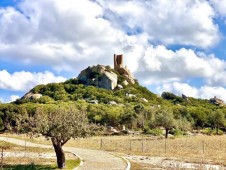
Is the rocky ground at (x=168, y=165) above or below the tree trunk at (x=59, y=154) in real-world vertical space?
below

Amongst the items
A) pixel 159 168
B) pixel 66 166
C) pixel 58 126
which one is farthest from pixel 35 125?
pixel 159 168

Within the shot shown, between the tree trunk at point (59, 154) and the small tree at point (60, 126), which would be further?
the tree trunk at point (59, 154)

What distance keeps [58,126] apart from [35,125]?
192 centimetres

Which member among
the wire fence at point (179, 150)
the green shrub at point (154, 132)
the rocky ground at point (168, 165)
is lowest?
the rocky ground at point (168, 165)

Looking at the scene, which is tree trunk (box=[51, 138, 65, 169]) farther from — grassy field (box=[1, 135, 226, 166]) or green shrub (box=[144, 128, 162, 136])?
green shrub (box=[144, 128, 162, 136])

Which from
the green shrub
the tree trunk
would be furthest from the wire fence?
the green shrub

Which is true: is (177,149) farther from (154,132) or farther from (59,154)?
(154,132)

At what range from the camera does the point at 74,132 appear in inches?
1147

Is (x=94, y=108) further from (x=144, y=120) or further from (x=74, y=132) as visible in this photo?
(x=74, y=132)

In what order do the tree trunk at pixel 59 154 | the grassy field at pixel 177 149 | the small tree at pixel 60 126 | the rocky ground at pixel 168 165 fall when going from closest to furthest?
the small tree at pixel 60 126
the tree trunk at pixel 59 154
the rocky ground at pixel 168 165
the grassy field at pixel 177 149

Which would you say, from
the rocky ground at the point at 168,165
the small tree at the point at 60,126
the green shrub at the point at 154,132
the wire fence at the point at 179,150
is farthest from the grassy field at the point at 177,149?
the green shrub at the point at 154,132

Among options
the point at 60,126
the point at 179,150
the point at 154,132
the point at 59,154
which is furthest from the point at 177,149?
the point at 154,132

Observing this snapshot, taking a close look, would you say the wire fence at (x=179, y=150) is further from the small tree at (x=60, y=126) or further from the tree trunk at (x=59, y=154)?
the tree trunk at (x=59, y=154)

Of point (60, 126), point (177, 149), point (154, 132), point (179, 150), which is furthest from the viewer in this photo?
point (154, 132)
